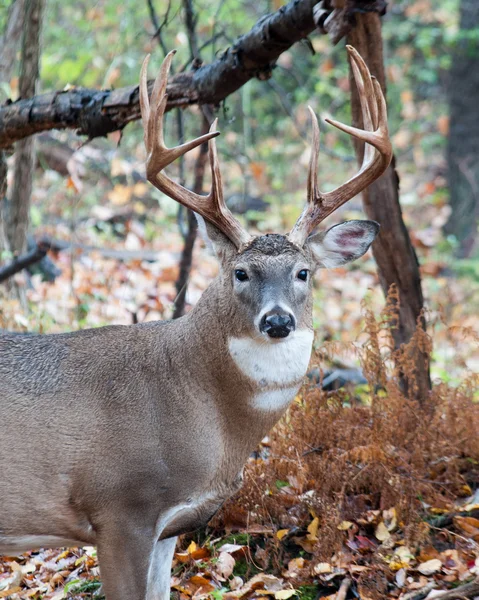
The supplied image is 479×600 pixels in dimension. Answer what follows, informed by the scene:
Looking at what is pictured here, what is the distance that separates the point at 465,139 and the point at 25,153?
8.03m

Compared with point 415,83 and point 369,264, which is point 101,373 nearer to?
point 369,264

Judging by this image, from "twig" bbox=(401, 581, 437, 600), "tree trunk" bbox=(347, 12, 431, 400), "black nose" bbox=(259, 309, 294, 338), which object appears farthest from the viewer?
"tree trunk" bbox=(347, 12, 431, 400)

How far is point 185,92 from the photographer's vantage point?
559 cm

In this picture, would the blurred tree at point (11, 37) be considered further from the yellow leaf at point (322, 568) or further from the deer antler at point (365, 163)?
the yellow leaf at point (322, 568)

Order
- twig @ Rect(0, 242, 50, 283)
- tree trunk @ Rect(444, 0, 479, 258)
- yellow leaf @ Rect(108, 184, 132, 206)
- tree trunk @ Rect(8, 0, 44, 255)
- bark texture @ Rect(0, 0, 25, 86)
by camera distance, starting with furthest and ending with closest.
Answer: tree trunk @ Rect(444, 0, 479, 258), yellow leaf @ Rect(108, 184, 132, 206), bark texture @ Rect(0, 0, 25, 86), tree trunk @ Rect(8, 0, 44, 255), twig @ Rect(0, 242, 50, 283)

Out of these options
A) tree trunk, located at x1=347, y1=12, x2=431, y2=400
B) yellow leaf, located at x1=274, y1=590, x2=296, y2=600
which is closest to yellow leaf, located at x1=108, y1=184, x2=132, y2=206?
tree trunk, located at x1=347, y1=12, x2=431, y2=400

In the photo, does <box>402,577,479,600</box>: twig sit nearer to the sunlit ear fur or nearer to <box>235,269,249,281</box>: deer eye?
<box>235,269,249,281</box>: deer eye

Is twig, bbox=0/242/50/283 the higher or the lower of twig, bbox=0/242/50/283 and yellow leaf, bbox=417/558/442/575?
the higher

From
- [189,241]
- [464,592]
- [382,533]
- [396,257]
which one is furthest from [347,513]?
[189,241]

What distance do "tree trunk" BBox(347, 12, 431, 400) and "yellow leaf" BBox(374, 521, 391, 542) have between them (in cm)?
109

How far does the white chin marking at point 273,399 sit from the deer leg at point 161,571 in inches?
37.2

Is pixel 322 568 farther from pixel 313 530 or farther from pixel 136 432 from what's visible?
pixel 136 432

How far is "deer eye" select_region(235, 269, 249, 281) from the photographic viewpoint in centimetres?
432

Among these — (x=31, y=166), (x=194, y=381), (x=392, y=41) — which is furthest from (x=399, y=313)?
(x=392, y=41)
